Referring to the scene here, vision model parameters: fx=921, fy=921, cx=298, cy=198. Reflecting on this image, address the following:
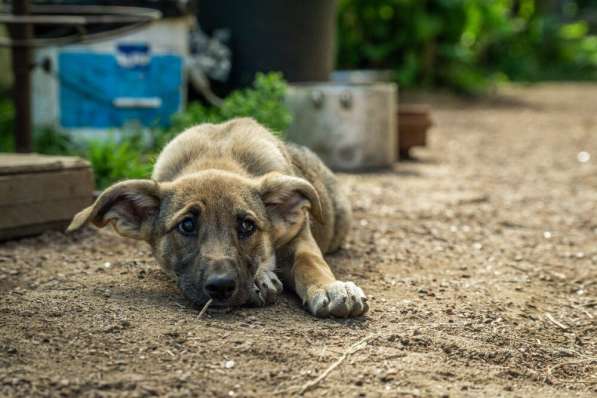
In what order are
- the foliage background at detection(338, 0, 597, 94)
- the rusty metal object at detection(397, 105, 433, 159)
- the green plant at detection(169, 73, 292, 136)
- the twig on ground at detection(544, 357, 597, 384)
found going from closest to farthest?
the twig on ground at detection(544, 357, 597, 384)
the green plant at detection(169, 73, 292, 136)
the rusty metal object at detection(397, 105, 433, 159)
the foliage background at detection(338, 0, 597, 94)

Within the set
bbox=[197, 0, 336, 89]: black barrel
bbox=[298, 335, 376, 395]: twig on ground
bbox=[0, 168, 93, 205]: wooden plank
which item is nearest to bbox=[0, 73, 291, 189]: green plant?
bbox=[0, 168, 93, 205]: wooden plank

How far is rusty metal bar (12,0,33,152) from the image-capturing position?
6.81m

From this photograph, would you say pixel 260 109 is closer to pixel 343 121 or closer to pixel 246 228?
pixel 343 121

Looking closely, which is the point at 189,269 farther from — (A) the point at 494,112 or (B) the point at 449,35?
(B) the point at 449,35

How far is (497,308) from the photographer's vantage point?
4516mm

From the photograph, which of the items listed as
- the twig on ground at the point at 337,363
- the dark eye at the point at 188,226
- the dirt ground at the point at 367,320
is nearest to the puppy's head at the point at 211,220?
the dark eye at the point at 188,226

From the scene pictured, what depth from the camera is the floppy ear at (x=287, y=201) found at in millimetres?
4340

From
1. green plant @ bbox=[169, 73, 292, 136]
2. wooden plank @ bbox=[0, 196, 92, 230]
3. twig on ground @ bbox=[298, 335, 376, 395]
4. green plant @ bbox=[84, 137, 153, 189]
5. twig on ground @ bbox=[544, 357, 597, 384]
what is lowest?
twig on ground @ bbox=[544, 357, 597, 384]

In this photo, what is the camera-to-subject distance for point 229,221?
13.5 ft

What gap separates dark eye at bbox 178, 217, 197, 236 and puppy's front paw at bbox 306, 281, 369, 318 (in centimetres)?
63

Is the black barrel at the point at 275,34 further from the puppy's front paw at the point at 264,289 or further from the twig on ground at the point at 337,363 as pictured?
the twig on ground at the point at 337,363

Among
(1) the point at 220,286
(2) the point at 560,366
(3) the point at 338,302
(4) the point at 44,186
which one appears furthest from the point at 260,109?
(2) the point at 560,366

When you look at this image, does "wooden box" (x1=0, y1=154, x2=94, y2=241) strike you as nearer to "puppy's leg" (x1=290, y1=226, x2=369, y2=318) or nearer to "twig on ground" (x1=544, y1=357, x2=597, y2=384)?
"puppy's leg" (x1=290, y1=226, x2=369, y2=318)

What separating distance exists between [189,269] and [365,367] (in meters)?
1.04
